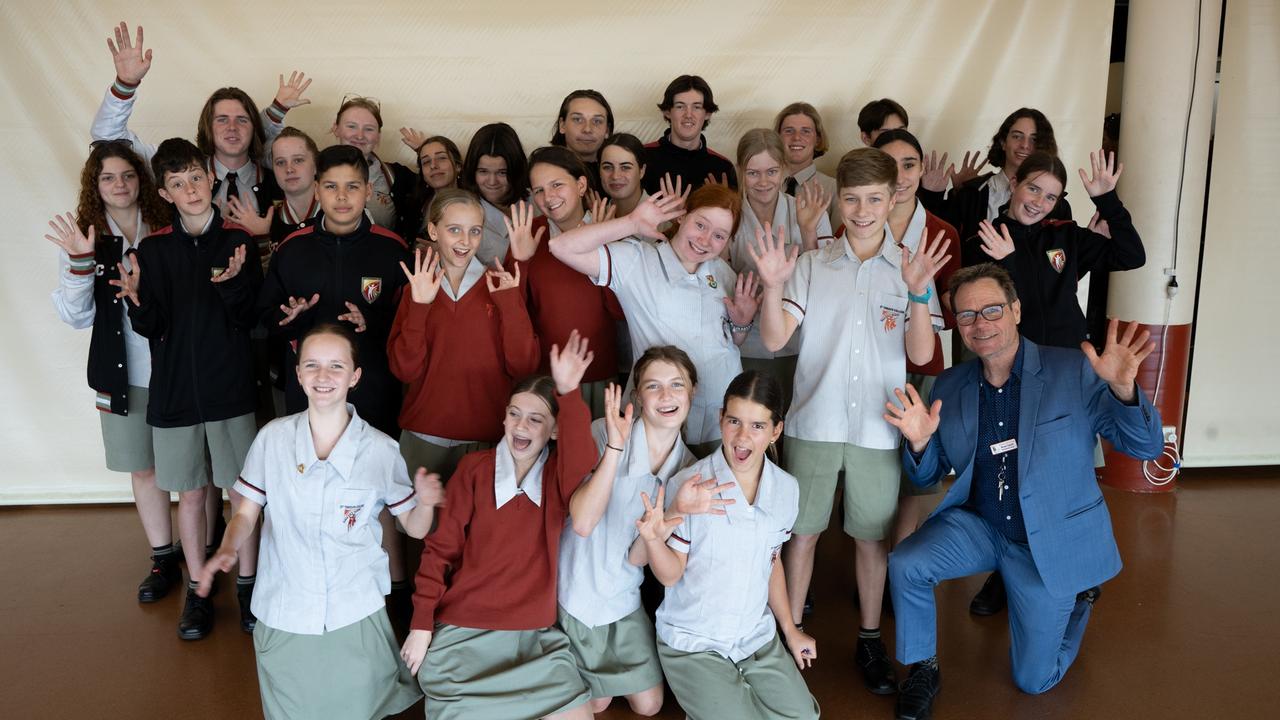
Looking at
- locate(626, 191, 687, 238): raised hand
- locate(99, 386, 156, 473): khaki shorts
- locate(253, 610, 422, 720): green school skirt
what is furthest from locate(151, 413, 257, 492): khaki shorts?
locate(626, 191, 687, 238): raised hand

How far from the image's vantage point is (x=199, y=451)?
3.42m

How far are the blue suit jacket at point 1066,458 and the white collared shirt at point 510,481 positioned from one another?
1220 millimetres

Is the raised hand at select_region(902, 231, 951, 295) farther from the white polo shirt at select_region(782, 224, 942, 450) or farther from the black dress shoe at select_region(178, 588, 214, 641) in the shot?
the black dress shoe at select_region(178, 588, 214, 641)

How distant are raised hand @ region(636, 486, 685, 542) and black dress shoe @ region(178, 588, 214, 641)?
185cm

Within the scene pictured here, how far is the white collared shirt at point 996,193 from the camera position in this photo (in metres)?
4.04

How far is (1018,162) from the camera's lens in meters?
4.00

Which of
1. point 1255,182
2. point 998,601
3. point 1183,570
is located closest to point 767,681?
point 998,601

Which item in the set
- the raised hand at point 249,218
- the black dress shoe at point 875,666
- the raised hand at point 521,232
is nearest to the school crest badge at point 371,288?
the raised hand at point 521,232

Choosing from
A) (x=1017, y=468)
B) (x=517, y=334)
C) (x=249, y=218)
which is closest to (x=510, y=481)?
(x=517, y=334)

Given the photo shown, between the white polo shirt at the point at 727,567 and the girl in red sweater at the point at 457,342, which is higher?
the girl in red sweater at the point at 457,342

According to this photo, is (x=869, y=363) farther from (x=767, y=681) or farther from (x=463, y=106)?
(x=463, y=106)

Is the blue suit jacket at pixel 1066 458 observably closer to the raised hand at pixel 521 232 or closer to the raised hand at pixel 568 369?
the raised hand at pixel 568 369

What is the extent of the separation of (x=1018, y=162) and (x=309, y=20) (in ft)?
11.3

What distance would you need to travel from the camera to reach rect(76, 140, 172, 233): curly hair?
11.1ft
